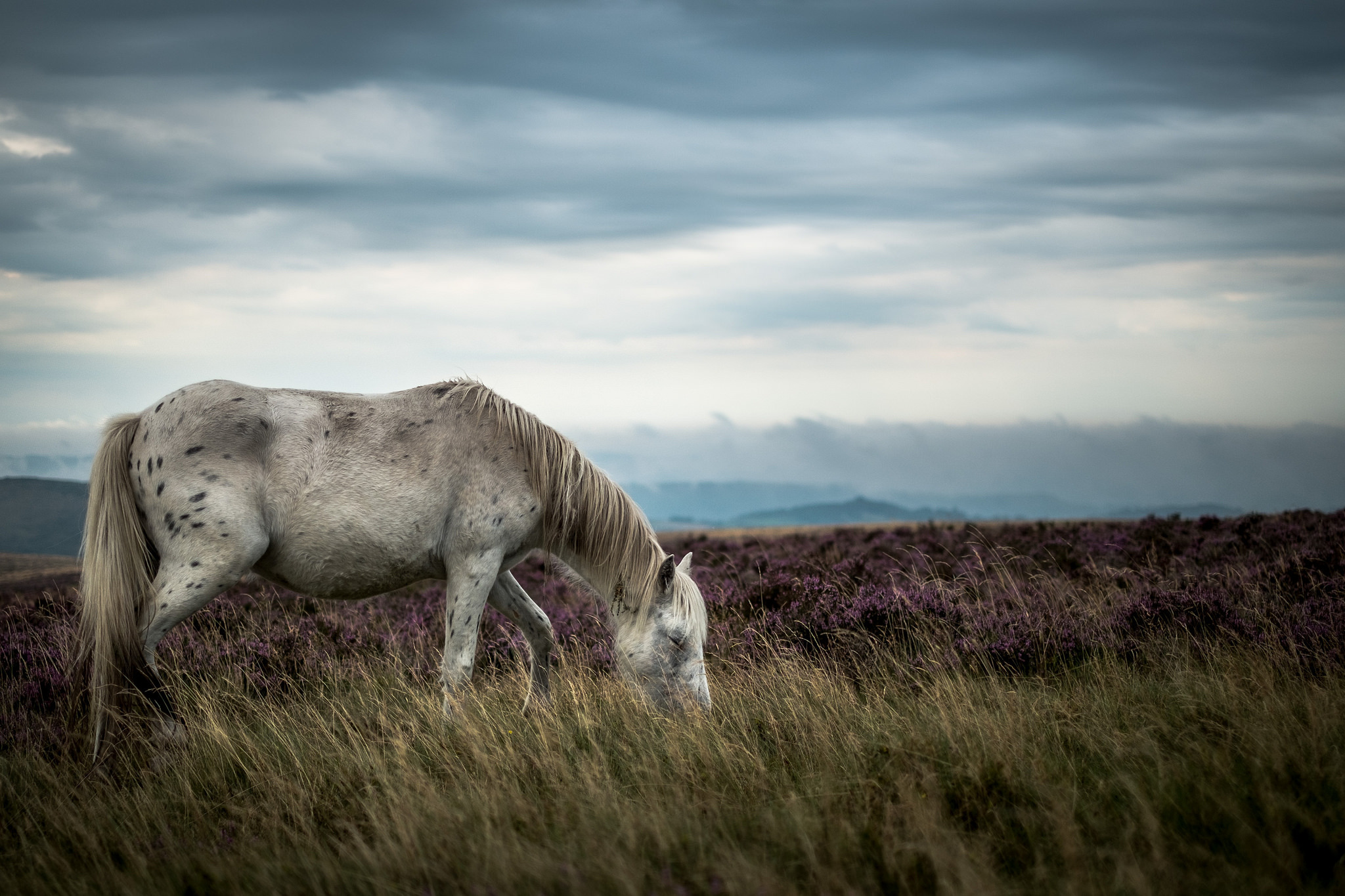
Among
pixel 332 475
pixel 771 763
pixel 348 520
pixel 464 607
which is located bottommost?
pixel 771 763

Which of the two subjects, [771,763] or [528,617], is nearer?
[771,763]

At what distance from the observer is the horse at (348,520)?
514 centimetres

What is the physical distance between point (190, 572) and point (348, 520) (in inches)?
38.0

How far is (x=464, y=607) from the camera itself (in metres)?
5.48

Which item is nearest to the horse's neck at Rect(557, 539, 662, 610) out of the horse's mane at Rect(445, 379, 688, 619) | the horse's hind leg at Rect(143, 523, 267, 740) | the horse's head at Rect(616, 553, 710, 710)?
the horse's mane at Rect(445, 379, 688, 619)

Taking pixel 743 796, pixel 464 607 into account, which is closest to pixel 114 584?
pixel 464 607

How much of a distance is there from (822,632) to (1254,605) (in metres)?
3.75

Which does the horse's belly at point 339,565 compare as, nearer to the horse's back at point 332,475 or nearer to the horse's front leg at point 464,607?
the horse's back at point 332,475

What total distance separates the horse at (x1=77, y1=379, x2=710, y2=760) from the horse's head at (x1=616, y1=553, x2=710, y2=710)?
0.01 m

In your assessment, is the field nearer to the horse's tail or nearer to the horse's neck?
the horse's tail

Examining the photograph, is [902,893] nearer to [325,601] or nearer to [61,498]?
[325,601]

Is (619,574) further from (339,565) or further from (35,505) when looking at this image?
(35,505)

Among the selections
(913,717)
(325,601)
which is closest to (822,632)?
(913,717)

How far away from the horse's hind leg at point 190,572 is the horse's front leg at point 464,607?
1278mm
